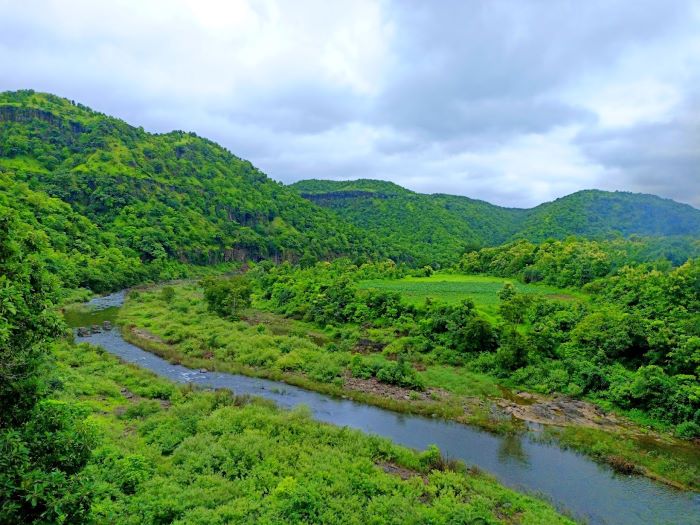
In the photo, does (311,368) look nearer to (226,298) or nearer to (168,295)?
(226,298)

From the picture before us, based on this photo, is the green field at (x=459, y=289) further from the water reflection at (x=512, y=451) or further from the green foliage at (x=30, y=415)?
the green foliage at (x=30, y=415)

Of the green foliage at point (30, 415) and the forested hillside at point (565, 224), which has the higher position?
the forested hillside at point (565, 224)

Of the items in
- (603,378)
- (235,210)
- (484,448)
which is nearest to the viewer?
(484,448)

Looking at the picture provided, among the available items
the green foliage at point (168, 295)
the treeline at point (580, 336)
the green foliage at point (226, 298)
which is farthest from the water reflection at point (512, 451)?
the green foliage at point (168, 295)

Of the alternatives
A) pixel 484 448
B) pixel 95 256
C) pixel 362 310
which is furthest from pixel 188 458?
pixel 95 256

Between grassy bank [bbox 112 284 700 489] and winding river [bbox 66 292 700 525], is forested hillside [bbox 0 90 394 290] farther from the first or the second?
winding river [bbox 66 292 700 525]

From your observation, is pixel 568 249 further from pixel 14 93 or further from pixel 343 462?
pixel 14 93

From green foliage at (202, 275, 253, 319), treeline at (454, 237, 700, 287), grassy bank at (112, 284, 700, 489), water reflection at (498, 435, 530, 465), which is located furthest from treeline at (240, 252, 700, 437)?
green foliage at (202, 275, 253, 319)
